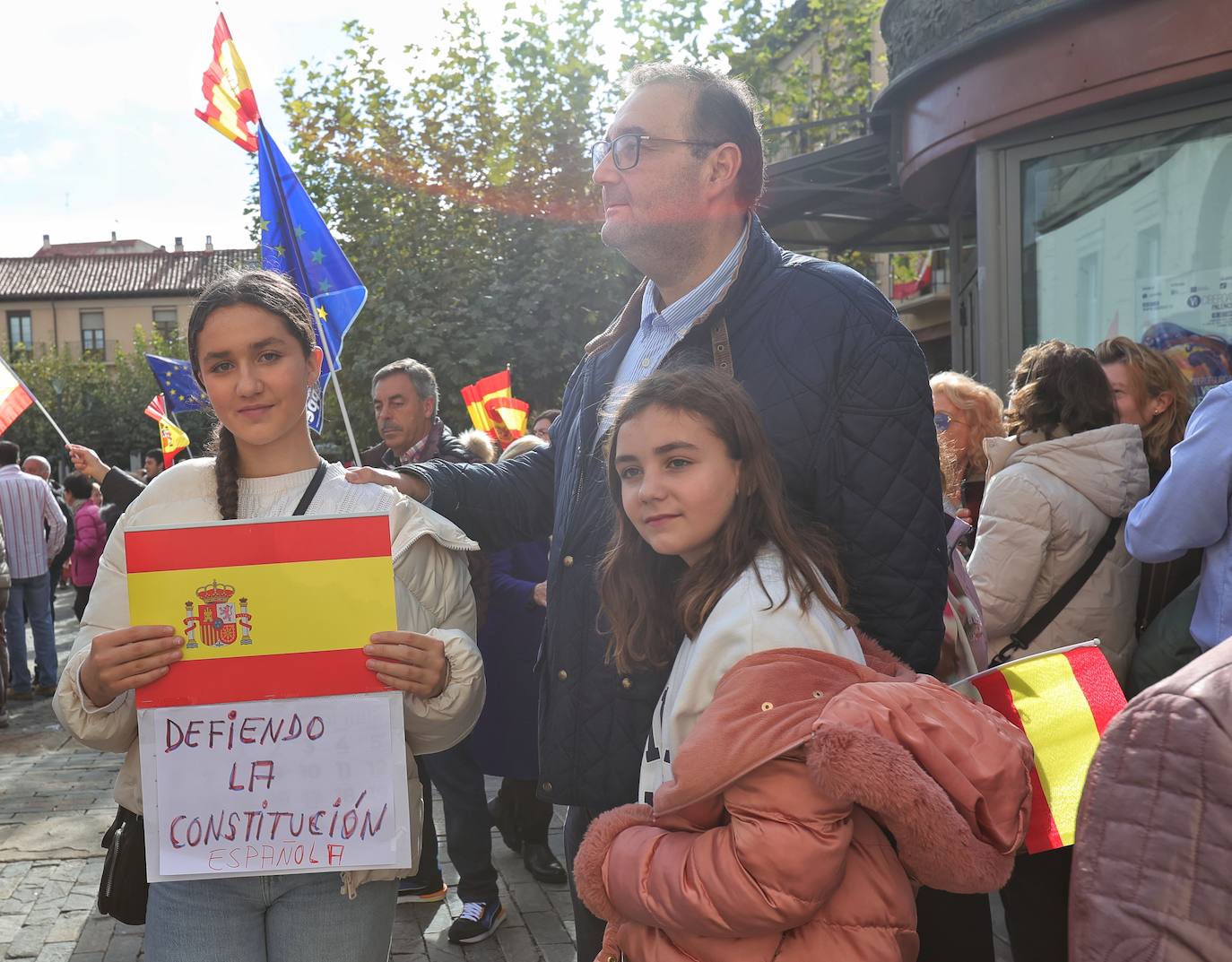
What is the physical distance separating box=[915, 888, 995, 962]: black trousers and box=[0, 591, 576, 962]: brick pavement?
1.85 m

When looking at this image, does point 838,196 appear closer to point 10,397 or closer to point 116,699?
point 10,397

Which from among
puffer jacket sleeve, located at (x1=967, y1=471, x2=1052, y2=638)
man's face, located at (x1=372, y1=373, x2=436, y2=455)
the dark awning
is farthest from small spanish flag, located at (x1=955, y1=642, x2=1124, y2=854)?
the dark awning

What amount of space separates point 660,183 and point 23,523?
920 centimetres

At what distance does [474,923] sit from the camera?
14.1 ft

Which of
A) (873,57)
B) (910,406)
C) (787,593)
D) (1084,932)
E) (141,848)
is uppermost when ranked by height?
(873,57)

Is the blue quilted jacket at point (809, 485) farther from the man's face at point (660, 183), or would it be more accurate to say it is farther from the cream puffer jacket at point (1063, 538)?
the cream puffer jacket at point (1063, 538)

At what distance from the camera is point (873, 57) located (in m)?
25.8

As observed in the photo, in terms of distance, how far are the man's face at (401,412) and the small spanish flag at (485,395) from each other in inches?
213

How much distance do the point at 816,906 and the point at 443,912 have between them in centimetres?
327

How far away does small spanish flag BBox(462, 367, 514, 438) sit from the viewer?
10883 millimetres

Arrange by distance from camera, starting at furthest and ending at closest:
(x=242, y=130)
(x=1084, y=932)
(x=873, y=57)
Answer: (x=873, y=57) < (x=242, y=130) < (x=1084, y=932)

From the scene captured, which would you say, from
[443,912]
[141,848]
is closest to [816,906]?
[141,848]

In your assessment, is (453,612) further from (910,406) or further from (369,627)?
(910,406)

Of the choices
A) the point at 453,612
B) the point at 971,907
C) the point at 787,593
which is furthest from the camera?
the point at 971,907
